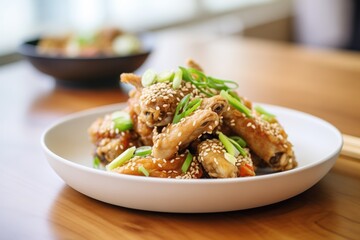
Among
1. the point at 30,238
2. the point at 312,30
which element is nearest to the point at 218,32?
the point at 312,30

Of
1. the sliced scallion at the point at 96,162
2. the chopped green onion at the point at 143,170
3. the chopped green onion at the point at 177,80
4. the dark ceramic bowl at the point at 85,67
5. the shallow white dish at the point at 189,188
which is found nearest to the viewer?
the shallow white dish at the point at 189,188

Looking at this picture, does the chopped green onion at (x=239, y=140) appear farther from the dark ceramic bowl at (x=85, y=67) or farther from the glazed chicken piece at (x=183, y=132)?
the dark ceramic bowl at (x=85, y=67)

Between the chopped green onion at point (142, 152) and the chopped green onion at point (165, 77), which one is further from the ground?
the chopped green onion at point (165, 77)

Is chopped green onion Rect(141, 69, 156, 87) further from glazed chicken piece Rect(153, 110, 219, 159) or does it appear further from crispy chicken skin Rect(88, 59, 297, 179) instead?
glazed chicken piece Rect(153, 110, 219, 159)

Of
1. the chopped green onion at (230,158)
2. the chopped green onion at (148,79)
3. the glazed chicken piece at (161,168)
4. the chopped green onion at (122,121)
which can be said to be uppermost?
the chopped green onion at (148,79)

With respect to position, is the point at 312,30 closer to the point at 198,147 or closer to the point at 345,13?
the point at 345,13

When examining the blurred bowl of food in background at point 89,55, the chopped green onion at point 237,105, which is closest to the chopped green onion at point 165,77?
the chopped green onion at point 237,105
